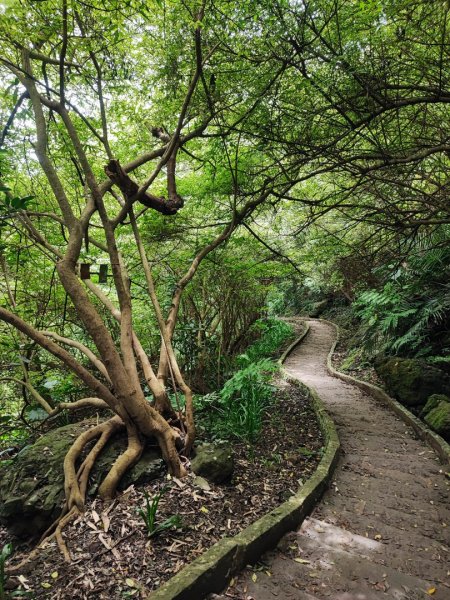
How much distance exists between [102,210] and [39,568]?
115 inches

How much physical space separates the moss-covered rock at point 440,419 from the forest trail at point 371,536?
0.33 m

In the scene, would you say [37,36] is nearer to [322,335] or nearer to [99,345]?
[99,345]

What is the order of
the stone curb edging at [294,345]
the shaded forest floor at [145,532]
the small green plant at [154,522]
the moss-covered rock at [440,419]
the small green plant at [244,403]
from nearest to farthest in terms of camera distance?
the shaded forest floor at [145,532]
the small green plant at [154,522]
the small green plant at [244,403]
the moss-covered rock at [440,419]
the stone curb edging at [294,345]

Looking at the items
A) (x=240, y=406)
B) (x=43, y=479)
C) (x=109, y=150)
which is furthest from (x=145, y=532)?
(x=109, y=150)

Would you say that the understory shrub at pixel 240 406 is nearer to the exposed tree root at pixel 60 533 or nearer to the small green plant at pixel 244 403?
the small green plant at pixel 244 403

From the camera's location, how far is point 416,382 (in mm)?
6488

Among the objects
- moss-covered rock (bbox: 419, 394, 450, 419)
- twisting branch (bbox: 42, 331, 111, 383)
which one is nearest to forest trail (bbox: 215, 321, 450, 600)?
moss-covered rock (bbox: 419, 394, 450, 419)

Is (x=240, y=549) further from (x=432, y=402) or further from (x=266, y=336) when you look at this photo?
(x=266, y=336)

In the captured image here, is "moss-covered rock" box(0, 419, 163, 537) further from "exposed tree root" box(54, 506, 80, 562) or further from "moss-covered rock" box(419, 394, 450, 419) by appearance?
"moss-covered rock" box(419, 394, 450, 419)

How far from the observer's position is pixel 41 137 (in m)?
2.98

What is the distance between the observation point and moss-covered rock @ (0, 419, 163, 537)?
10.9ft

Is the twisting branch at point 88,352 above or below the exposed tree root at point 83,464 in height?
above

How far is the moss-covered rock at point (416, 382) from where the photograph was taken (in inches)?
252

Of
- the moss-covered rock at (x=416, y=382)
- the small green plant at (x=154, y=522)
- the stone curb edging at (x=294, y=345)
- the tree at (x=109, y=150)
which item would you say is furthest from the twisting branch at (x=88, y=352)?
the stone curb edging at (x=294, y=345)
